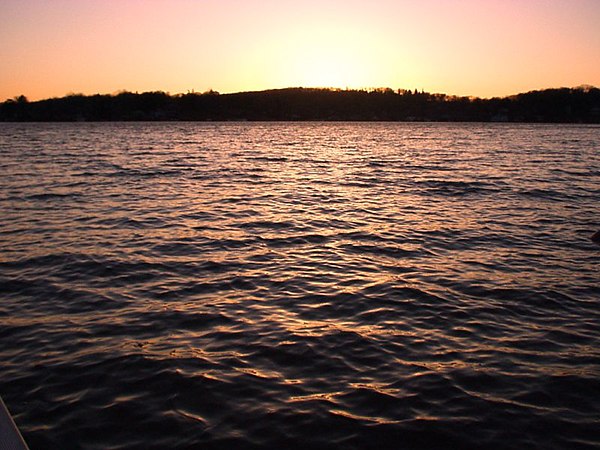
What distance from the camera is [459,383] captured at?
7.66 metres

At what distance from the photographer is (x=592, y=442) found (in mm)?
6250

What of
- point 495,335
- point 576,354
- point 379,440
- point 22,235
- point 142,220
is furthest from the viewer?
point 142,220

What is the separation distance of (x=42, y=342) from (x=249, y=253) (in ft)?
24.1

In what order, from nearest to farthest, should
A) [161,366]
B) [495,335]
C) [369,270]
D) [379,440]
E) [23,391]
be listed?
[379,440]
[23,391]
[161,366]
[495,335]
[369,270]

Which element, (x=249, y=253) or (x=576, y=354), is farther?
(x=249, y=253)

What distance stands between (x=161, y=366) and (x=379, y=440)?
3864mm

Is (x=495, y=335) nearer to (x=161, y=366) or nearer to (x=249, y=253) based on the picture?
(x=161, y=366)

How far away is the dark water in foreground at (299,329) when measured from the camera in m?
6.60

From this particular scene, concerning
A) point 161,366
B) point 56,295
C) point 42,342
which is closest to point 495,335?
point 161,366

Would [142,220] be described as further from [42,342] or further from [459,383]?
[459,383]

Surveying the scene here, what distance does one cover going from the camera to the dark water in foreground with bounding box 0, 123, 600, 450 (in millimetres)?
6602

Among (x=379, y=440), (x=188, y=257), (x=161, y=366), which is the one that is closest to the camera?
(x=379, y=440)

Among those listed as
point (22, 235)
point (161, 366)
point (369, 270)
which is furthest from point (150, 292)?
point (22, 235)

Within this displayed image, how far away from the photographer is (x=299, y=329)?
9.66 metres
